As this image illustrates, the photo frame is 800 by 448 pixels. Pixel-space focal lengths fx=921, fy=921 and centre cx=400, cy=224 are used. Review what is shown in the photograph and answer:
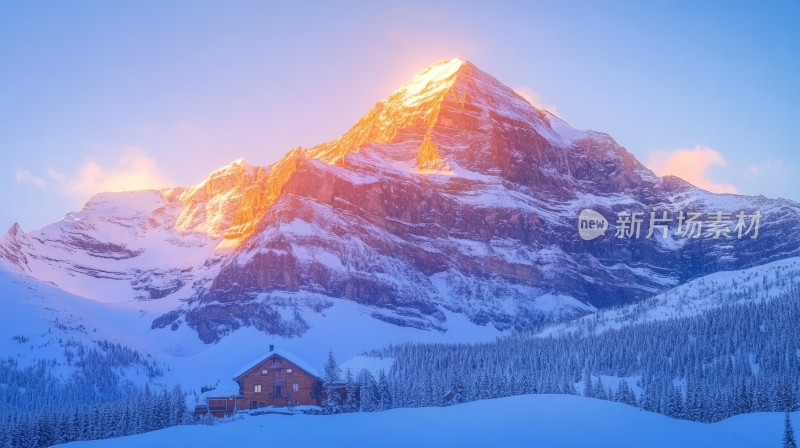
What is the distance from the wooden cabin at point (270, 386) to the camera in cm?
9856

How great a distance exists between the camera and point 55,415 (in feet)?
342

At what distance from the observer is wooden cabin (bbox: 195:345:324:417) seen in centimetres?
9856

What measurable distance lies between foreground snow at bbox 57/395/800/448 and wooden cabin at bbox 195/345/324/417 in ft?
102

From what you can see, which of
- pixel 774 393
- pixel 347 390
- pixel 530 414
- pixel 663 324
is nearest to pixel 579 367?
pixel 663 324

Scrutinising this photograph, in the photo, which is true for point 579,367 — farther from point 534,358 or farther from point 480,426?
point 480,426

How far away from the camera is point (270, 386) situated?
326 feet

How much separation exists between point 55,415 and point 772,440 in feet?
248

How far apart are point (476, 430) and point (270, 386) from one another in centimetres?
4320

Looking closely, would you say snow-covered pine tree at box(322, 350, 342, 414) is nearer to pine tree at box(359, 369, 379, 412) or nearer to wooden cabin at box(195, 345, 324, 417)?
pine tree at box(359, 369, 379, 412)

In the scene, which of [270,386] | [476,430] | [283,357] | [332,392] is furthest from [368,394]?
[476,430]

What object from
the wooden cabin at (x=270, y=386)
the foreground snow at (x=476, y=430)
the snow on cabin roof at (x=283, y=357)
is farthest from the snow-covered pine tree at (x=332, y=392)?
the foreground snow at (x=476, y=430)

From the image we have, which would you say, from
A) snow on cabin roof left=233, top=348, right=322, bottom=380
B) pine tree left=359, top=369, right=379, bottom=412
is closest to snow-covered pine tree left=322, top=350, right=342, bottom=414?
pine tree left=359, top=369, right=379, bottom=412

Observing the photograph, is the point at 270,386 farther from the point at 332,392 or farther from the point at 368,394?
the point at 332,392

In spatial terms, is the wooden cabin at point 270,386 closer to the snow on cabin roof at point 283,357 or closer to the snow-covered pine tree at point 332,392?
the snow on cabin roof at point 283,357
